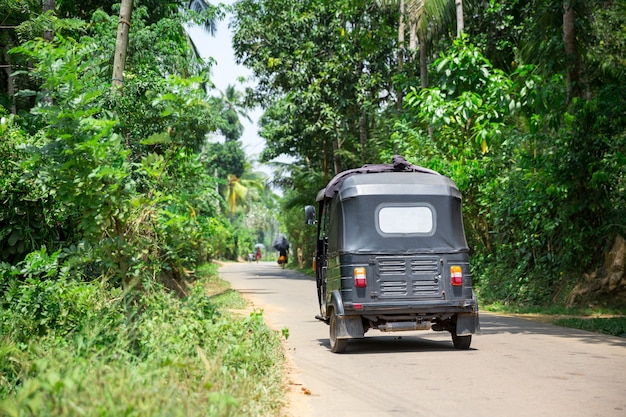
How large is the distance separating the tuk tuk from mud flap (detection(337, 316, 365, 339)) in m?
0.01

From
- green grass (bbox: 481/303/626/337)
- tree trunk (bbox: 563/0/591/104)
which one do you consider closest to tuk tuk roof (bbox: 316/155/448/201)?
green grass (bbox: 481/303/626/337)

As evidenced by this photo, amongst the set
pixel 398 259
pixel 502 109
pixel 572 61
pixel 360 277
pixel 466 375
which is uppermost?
pixel 572 61

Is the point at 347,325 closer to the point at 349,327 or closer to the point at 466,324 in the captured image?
the point at 349,327

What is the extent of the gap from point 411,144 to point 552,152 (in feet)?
21.8

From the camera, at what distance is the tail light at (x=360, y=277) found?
11.7 meters

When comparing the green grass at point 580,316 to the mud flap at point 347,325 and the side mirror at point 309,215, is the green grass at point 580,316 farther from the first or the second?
the side mirror at point 309,215

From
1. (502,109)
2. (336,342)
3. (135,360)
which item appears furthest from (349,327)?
(502,109)

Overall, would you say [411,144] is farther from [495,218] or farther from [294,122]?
[294,122]

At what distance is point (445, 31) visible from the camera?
97.9ft

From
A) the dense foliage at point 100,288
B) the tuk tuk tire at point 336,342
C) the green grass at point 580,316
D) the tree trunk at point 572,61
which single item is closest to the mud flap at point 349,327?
the tuk tuk tire at point 336,342

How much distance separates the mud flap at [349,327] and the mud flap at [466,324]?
142 cm

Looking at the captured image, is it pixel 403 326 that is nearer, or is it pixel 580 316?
pixel 403 326

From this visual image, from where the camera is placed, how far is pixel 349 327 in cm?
1175

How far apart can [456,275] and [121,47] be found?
23.9 feet
